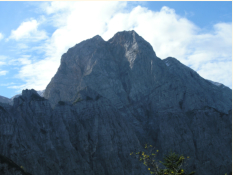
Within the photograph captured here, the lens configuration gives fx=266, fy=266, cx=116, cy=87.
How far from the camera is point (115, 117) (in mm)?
110500

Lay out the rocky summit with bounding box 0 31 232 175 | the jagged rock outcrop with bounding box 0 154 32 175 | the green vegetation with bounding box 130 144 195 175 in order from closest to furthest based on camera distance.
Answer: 1. the green vegetation with bounding box 130 144 195 175
2. the jagged rock outcrop with bounding box 0 154 32 175
3. the rocky summit with bounding box 0 31 232 175

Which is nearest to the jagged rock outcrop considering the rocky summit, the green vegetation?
the rocky summit

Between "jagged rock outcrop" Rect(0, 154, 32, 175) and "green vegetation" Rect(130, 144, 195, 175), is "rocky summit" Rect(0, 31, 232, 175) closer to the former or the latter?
"jagged rock outcrop" Rect(0, 154, 32, 175)

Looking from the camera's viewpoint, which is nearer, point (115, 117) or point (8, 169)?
point (8, 169)

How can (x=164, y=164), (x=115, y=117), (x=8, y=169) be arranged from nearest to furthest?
(x=164, y=164) < (x=8, y=169) < (x=115, y=117)

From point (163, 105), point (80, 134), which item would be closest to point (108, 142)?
point (80, 134)

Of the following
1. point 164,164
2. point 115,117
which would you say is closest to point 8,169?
point 164,164

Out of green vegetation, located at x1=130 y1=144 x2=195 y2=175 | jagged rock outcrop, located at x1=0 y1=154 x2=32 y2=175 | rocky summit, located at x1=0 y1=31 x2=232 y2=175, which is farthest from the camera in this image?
rocky summit, located at x1=0 y1=31 x2=232 y2=175

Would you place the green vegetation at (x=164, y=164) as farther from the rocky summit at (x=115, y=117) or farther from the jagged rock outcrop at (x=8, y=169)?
the rocky summit at (x=115, y=117)

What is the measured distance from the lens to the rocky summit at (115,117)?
8994cm

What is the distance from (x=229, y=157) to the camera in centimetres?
10675

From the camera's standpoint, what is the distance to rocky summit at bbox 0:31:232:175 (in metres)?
89.9

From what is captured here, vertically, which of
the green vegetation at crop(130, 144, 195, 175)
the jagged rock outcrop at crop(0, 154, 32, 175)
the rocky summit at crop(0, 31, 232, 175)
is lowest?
the jagged rock outcrop at crop(0, 154, 32, 175)

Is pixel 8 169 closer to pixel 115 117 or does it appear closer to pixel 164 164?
pixel 164 164
